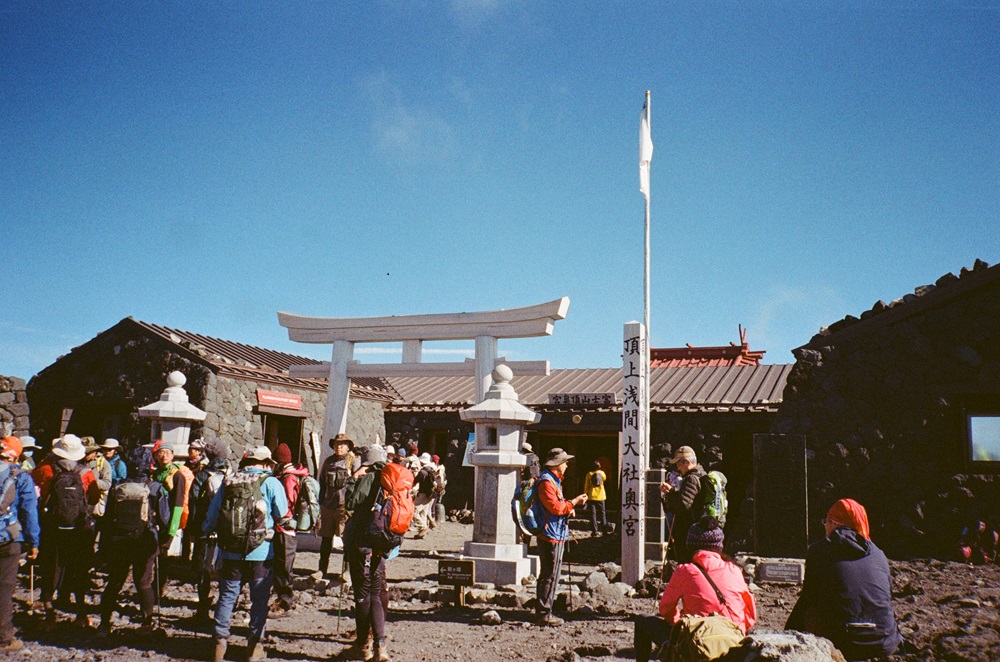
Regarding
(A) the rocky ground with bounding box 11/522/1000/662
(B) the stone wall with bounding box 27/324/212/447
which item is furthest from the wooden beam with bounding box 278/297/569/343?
(A) the rocky ground with bounding box 11/522/1000/662

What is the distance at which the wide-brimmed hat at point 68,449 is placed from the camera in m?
6.44

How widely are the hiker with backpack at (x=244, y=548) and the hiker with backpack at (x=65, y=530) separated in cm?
181

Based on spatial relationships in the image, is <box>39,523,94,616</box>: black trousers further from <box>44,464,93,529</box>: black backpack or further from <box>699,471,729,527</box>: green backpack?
<box>699,471,729,527</box>: green backpack

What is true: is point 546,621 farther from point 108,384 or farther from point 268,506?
point 108,384

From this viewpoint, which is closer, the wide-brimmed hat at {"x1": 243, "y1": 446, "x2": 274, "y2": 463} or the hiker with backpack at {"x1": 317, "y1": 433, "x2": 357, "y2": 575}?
the wide-brimmed hat at {"x1": 243, "y1": 446, "x2": 274, "y2": 463}

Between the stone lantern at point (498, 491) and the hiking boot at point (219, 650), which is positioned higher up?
the stone lantern at point (498, 491)

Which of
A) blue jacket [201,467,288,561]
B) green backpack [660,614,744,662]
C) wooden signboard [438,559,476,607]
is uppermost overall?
blue jacket [201,467,288,561]

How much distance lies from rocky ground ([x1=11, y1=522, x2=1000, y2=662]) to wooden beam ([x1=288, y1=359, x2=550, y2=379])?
3.71 meters

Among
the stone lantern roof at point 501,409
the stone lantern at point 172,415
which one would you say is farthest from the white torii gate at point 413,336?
the stone lantern at point 172,415

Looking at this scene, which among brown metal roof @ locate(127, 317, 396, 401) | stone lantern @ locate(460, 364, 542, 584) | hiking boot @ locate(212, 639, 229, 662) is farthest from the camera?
brown metal roof @ locate(127, 317, 396, 401)

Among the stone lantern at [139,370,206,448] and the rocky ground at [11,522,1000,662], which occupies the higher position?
the stone lantern at [139,370,206,448]

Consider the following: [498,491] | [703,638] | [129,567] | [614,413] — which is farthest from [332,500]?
[614,413]

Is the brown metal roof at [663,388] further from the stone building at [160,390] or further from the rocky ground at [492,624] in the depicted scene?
the rocky ground at [492,624]

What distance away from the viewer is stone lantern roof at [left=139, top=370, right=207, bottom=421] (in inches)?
416
